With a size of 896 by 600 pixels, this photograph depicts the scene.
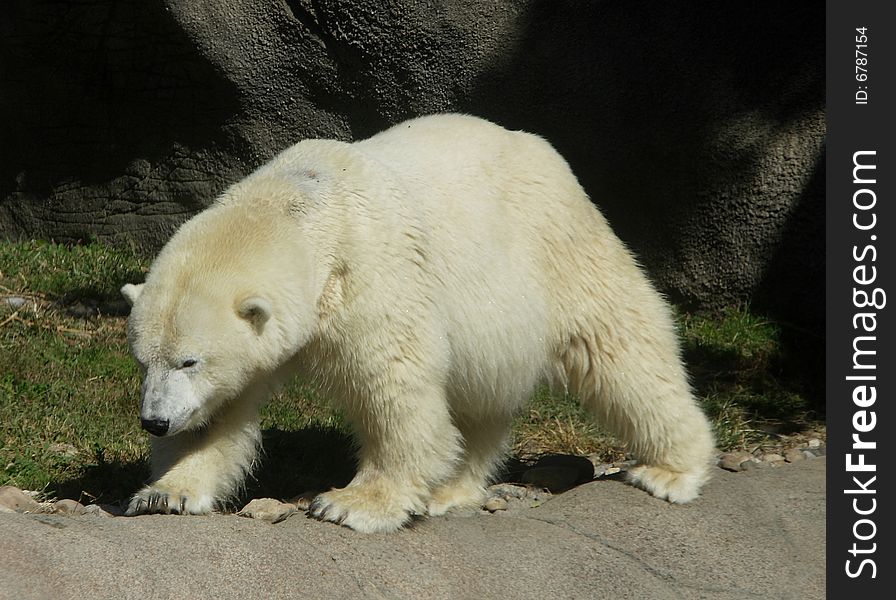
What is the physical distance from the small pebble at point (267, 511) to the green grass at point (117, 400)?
31 cm

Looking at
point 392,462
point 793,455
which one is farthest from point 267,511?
point 793,455

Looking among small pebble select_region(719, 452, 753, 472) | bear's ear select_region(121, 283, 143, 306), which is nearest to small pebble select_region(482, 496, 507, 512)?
small pebble select_region(719, 452, 753, 472)

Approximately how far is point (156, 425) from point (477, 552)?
119 centimetres

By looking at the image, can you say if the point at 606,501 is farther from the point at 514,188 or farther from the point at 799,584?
the point at 514,188

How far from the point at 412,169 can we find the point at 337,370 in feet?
2.91

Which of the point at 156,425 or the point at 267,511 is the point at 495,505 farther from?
the point at 156,425

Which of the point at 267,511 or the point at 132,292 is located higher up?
the point at 132,292

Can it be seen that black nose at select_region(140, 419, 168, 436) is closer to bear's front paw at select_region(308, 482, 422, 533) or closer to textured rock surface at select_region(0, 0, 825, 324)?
bear's front paw at select_region(308, 482, 422, 533)

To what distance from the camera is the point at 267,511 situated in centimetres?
392

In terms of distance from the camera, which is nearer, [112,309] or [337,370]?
[337,370]

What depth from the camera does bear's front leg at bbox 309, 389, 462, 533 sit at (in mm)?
3746

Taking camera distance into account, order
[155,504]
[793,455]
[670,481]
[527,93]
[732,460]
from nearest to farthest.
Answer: [155,504] → [670,481] → [732,460] → [793,455] → [527,93]

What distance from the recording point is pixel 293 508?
401 centimetres

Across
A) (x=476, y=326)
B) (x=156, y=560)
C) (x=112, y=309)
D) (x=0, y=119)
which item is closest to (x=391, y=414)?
(x=476, y=326)
